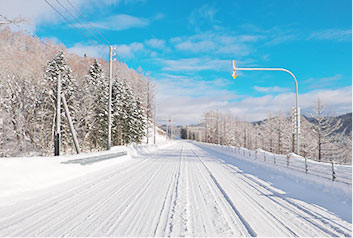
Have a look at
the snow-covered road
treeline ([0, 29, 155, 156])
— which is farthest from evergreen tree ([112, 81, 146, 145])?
the snow-covered road

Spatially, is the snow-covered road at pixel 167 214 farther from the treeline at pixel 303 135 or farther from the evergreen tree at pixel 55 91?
the evergreen tree at pixel 55 91

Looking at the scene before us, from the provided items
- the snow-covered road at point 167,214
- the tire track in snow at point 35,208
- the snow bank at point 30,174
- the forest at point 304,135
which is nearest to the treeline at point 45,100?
the snow bank at point 30,174

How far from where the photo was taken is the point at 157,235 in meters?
3.78

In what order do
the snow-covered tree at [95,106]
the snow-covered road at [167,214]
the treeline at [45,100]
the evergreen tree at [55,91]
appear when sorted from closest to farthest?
1. the snow-covered road at [167,214]
2. the treeline at [45,100]
3. the evergreen tree at [55,91]
4. the snow-covered tree at [95,106]

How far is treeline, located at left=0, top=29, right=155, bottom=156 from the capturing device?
2295 cm

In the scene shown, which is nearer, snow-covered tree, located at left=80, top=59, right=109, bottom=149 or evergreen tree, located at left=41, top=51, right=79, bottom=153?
evergreen tree, located at left=41, top=51, right=79, bottom=153

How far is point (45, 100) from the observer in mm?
24641

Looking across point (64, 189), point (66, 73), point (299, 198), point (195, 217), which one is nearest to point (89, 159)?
point (64, 189)

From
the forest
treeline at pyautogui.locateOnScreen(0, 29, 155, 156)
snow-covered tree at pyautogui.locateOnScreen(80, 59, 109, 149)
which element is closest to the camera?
treeline at pyautogui.locateOnScreen(0, 29, 155, 156)

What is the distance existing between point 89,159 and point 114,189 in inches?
219

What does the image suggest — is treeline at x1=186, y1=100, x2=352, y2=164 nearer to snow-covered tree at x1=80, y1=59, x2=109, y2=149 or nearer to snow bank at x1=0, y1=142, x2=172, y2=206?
snow bank at x1=0, y1=142, x2=172, y2=206

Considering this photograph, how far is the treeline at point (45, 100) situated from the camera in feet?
75.3

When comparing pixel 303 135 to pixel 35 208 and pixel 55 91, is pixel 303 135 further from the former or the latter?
pixel 35 208

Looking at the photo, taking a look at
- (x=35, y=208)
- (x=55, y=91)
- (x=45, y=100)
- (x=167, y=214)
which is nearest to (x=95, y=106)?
(x=55, y=91)
